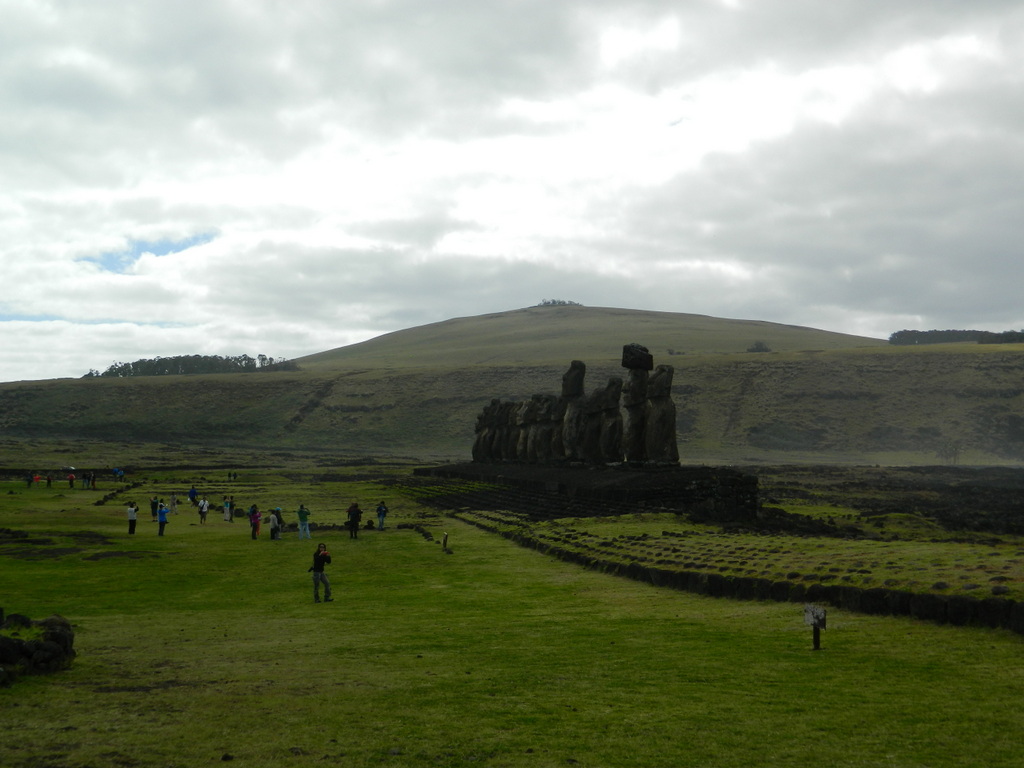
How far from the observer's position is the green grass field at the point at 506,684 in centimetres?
748

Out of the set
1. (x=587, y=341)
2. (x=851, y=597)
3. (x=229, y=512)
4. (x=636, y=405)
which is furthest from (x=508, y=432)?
(x=587, y=341)

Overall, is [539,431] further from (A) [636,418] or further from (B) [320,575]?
(B) [320,575]

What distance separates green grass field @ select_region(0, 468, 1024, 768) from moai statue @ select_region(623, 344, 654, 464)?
52.2ft

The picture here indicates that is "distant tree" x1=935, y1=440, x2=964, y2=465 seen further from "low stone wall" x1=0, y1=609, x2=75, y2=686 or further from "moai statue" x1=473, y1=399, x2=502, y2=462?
"low stone wall" x1=0, y1=609, x2=75, y2=686

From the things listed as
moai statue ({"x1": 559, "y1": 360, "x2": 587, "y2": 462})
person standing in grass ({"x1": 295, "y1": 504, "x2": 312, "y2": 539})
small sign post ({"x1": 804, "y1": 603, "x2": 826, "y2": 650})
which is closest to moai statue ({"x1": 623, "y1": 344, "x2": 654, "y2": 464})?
moai statue ({"x1": 559, "y1": 360, "x2": 587, "y2": 462})

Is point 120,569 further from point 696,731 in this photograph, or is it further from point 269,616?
point 696,731

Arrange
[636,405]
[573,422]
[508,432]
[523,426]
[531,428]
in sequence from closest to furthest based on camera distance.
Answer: [636,405]
[573,422]
[531,428]
[523,426]
[508,432]

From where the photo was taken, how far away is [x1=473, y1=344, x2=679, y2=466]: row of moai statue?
3359 cm

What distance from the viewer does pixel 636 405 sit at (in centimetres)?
3406

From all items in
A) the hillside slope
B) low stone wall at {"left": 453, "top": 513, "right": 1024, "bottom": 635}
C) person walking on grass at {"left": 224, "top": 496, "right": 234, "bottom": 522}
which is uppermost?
the hillside slope

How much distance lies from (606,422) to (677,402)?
62446 millimetres

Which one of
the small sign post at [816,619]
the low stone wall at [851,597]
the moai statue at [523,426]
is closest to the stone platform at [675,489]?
the low stone wall at [851,597]

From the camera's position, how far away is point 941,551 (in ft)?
47.9

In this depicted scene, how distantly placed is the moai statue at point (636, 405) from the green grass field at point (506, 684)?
15.9 meters
